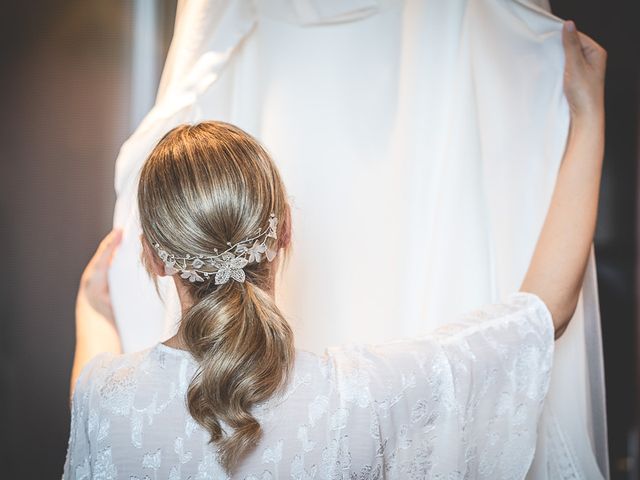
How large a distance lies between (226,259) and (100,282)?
34 cm

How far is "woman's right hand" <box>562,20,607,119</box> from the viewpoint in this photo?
0.71m

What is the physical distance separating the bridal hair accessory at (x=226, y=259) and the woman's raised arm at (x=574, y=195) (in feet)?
0.95

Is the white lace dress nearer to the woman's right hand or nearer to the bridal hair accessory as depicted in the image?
the bridal hair accessory

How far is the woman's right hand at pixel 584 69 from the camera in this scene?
71 centimetres

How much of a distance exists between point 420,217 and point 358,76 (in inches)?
7.9

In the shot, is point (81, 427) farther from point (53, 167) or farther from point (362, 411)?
point (53, 167)

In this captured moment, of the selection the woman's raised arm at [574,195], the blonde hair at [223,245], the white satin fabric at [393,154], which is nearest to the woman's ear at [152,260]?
the blonde hair at [223,245]

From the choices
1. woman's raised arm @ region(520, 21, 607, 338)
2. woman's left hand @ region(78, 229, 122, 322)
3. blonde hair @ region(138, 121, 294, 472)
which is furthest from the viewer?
woman's left hand @ region(78, 229, 122, 322)

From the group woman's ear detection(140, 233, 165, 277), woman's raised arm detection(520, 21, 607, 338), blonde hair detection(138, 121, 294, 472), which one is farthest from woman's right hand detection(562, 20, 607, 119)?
woman's ear detection(140, 233, 165, 277)

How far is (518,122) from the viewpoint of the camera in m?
0.76

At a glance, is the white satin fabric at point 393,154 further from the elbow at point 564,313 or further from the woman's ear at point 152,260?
the woman's ear at point 152,260

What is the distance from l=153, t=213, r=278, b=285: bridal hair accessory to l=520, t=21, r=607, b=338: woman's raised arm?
0.29 metres

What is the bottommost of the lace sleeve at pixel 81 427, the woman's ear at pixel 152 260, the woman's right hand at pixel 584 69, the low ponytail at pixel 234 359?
the lace sleeve at pixel 81 427

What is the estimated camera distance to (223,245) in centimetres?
59
